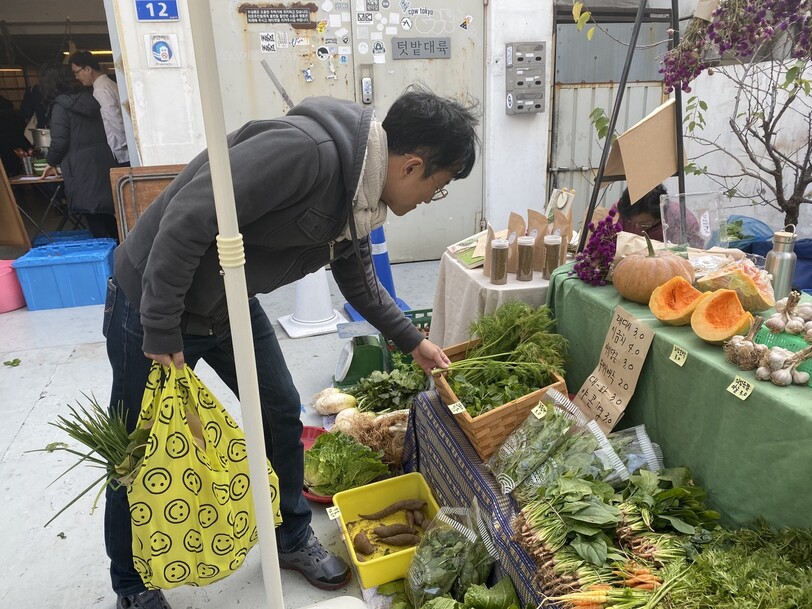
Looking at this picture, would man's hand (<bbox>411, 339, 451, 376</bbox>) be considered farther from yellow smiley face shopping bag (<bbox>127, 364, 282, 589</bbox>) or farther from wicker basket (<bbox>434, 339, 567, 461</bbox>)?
yellow smiley face shopping bag (<bbox>127, 364, 282, 589</bbox>)

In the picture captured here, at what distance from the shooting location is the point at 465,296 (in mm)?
2756

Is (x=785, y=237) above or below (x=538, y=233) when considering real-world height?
above

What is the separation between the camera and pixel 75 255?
15.6ft

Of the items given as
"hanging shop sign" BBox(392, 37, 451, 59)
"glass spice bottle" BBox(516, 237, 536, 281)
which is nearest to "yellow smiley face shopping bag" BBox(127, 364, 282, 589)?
"glass spice bottle" BBox(516, 237, 536, 281)

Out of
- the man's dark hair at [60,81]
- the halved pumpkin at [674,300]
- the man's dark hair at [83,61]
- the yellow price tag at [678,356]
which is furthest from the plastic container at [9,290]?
the yellow price tag at [678,356]

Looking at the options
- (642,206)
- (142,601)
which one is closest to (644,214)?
(642,206)

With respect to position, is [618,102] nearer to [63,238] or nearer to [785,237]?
[785,237]

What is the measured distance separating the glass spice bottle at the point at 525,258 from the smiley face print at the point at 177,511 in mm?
1657

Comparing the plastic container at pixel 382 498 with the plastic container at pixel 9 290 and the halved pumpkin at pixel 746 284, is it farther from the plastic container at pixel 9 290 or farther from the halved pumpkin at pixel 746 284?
the plastic container at pixel 9 290

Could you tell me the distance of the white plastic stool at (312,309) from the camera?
423 centimetres

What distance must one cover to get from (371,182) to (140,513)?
104 centimetres

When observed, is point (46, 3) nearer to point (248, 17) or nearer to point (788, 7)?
point (248, 17)

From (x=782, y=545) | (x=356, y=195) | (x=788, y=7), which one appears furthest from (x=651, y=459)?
(x=788, y=7)

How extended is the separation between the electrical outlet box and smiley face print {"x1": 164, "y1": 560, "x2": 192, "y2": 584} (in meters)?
4.82
